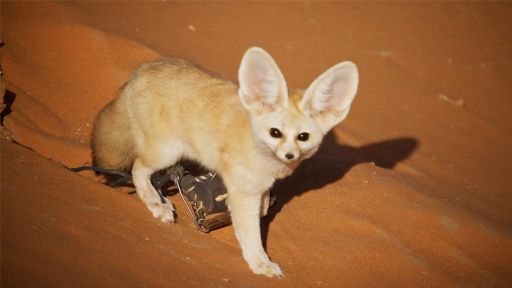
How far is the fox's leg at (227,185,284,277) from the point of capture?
3059 mm

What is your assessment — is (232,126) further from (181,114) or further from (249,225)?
(249,225)

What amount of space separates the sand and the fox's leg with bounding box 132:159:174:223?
0.09 meters

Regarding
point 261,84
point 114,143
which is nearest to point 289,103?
point 261,84

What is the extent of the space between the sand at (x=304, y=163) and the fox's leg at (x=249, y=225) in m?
0.09

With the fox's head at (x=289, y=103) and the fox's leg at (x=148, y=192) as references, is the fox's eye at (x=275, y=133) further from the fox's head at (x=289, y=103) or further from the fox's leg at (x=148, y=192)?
the fox's leg at (x=148, y=192)

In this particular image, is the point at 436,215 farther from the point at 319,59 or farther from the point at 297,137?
the point at 319,59

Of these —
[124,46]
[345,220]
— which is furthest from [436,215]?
[124,46]

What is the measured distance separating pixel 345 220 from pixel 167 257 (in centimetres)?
147

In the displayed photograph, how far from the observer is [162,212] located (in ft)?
10.7

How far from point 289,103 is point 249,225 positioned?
2.60ft

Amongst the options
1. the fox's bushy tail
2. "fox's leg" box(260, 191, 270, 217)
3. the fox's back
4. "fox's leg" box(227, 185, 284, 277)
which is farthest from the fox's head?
the fox's bushy tail

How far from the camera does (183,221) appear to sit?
3.41 metres

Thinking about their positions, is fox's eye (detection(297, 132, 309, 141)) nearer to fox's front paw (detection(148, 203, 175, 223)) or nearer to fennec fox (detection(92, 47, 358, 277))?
fennec fox (detection(92, 47, 358, 277))

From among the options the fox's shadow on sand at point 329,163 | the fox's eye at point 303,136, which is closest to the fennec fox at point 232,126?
the fox's eye at point 303,136
